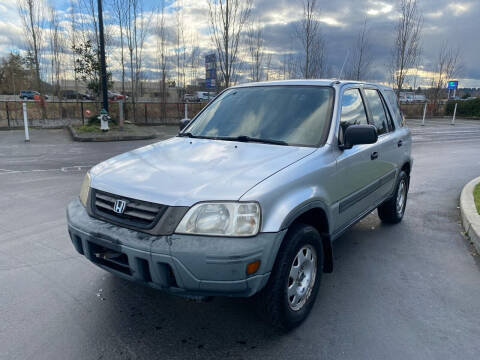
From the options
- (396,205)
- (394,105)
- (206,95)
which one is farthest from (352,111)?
(206,95)

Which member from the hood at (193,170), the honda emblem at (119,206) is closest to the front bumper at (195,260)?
the honda emblem at (119,206)

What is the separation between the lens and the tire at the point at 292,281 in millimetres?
2561

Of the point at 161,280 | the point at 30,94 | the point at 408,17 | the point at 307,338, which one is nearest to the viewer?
the point at 161,280

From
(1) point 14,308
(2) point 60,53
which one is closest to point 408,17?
(2) point 60,53

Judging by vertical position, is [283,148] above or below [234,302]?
above

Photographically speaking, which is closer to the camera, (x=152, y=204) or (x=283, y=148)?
(x=152, y=204)

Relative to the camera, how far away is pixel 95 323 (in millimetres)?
2869

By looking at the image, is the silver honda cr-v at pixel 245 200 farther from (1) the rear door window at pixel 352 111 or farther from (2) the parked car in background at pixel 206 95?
(2) the parked car in background at pixel 206 95

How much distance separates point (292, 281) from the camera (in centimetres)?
279

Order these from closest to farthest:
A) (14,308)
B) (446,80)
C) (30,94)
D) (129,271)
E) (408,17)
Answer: (129,271)
(14,308)
(408,17)
(446,80)
(30,94)

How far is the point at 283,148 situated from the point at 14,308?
2.62 meters

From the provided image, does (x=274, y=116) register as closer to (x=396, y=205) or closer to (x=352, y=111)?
(x=352, y=111)

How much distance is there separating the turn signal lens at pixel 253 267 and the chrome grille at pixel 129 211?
655mm

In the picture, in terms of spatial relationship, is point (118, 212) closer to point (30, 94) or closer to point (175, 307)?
point (175, 307)
